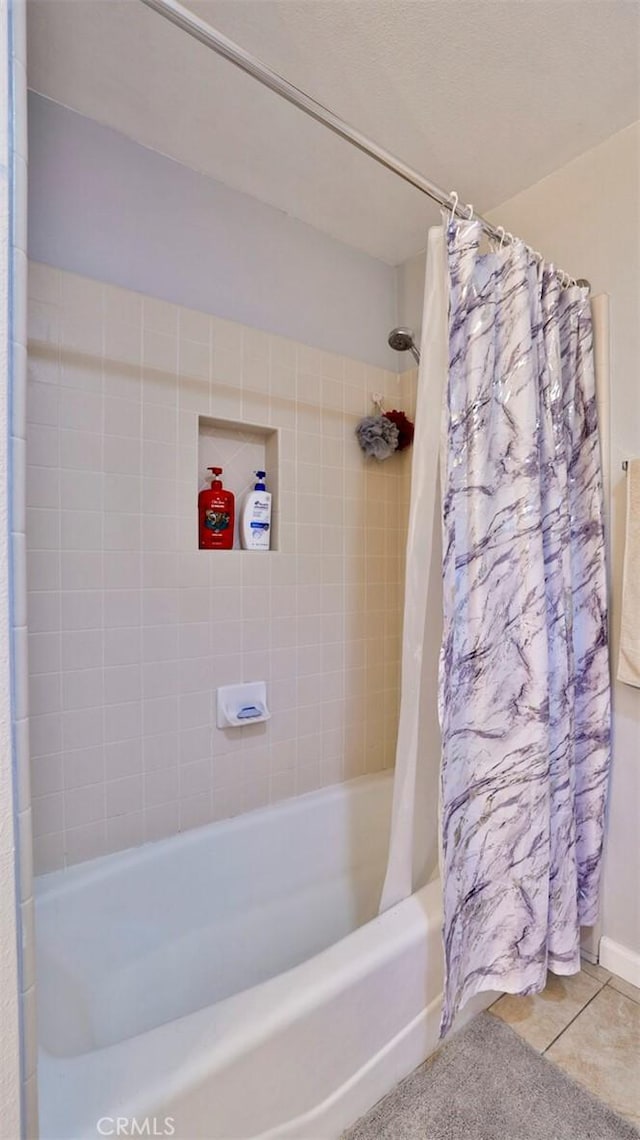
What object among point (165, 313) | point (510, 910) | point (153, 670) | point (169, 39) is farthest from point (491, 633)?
point (169, 39)

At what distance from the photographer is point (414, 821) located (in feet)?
4.12

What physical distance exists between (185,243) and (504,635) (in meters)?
1.50

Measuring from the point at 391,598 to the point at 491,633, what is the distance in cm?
83

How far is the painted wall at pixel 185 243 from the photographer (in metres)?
1.27

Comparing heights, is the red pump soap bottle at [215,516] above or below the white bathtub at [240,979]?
above

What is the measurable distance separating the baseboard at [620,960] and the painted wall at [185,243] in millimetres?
2145

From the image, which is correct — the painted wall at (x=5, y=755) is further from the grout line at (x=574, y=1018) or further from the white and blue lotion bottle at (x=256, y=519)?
the grout line at (x=574, y=1018)

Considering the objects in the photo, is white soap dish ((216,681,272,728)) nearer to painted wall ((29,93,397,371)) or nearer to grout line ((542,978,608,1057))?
grout line ((542,978,608,1057))

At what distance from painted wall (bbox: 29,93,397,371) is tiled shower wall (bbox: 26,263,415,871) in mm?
95

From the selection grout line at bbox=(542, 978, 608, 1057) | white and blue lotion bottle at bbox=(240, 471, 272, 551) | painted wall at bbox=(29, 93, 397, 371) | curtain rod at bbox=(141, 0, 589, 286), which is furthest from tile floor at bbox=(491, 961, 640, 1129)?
painted wall at bbox=(29, 93, 397, 371)

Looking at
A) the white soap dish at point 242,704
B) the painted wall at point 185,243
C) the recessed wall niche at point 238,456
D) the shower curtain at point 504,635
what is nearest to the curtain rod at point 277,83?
the shower curtain at point 504,635

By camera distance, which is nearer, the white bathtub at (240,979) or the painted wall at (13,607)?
the painted wall at (13,607)

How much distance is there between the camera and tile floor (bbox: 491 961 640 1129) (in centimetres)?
112

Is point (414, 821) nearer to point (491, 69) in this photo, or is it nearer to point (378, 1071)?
point (378, 1071)
